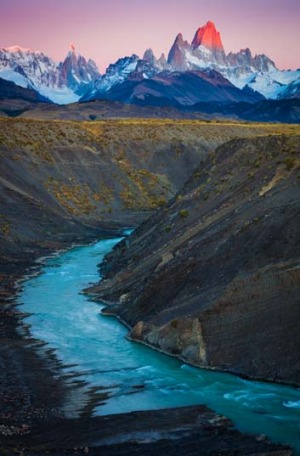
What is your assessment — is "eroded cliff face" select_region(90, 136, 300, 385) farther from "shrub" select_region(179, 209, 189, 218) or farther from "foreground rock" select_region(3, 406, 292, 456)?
"foreground rock" select_region(3, 406, 292, 456)

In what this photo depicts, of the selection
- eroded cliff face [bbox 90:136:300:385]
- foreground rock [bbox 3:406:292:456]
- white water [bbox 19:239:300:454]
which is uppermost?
eroded cliff face [bbox 90:136:300:385]

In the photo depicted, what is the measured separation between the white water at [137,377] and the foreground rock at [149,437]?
1.14m

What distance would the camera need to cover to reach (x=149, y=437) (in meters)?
28.5

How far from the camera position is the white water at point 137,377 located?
31.4 meters

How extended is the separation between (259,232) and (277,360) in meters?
11.7

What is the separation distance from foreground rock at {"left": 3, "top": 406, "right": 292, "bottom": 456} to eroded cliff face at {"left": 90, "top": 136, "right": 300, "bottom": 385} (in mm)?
6079

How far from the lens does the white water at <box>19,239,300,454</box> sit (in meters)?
31.4

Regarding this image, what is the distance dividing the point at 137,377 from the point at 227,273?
9386 millimetres

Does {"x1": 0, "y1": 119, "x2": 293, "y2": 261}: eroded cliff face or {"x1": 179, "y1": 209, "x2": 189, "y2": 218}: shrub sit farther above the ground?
{"x1": 0, "y1": 119, "x2": 293, "y2": 261}: eroded cliff face

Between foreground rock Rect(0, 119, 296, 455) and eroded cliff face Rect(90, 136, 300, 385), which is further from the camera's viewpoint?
eroded cliff face Rect(90, 136, 300, 385)

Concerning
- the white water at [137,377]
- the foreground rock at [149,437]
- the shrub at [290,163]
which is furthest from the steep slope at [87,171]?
the foreground rock at [149,437]

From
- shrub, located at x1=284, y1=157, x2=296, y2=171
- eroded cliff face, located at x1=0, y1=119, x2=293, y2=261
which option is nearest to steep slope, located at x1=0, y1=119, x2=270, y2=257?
eroded cliff face, located at x1=0, y1=119, x2=293, y2=261

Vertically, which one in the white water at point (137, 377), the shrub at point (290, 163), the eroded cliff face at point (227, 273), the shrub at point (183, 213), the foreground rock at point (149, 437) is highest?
the shrub at point (290, 163)

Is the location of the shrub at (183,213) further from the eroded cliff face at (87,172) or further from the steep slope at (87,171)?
the steep slope at (87,171)
